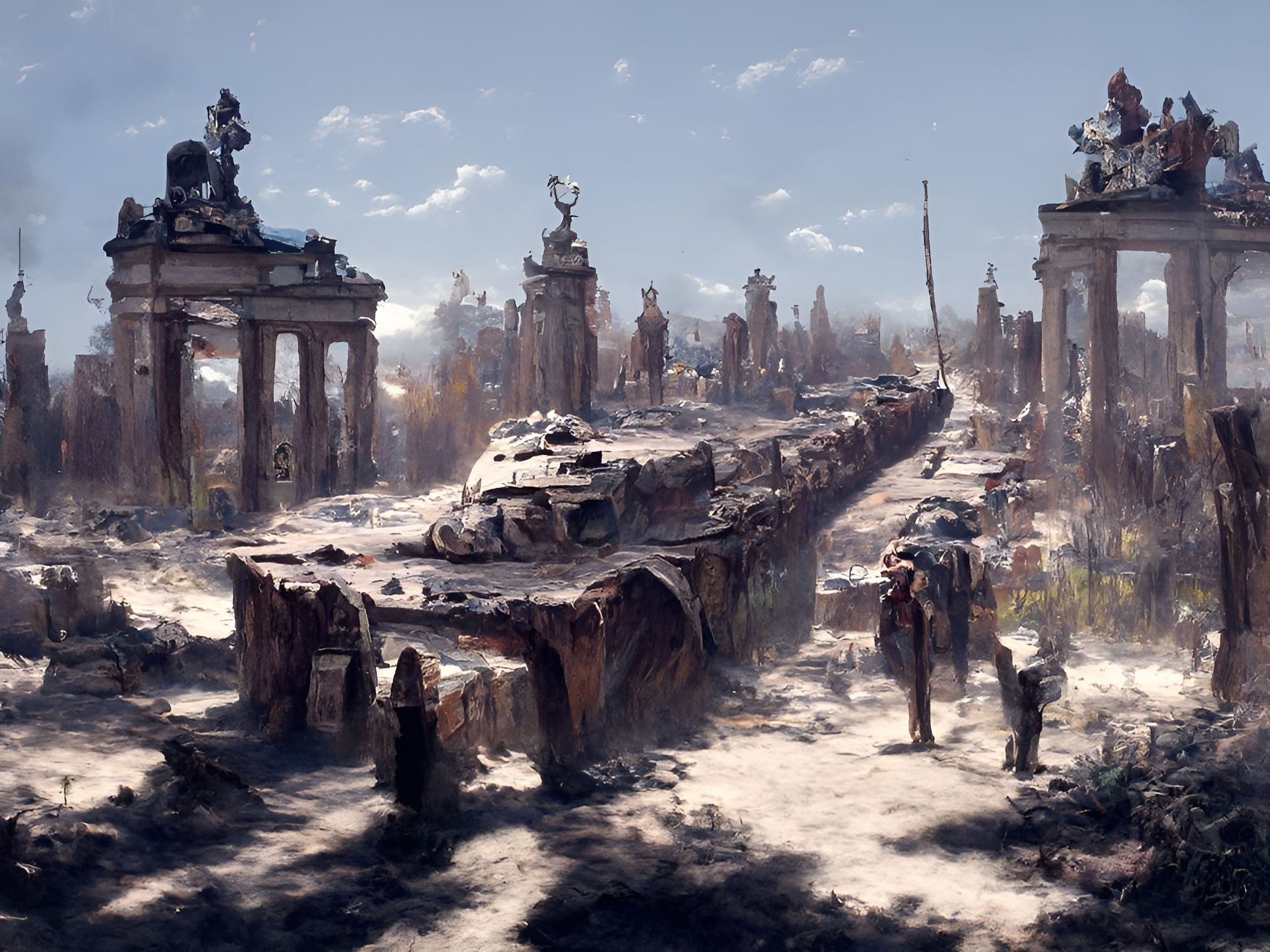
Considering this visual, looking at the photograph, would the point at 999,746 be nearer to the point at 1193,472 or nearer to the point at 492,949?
the point at 492,949

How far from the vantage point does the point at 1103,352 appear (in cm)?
2288

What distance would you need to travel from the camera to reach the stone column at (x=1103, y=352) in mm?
22484

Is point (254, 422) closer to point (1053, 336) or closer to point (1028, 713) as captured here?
point (1053, 336)

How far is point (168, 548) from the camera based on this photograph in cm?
1900

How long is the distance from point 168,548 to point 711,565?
1049 cm

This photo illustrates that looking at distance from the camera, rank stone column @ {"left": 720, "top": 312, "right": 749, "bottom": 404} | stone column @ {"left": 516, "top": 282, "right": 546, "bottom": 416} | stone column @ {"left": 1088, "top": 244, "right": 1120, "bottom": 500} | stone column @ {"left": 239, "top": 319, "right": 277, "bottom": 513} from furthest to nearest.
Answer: stone column @ {"left": 720, "top": 312, "right": 749, "bottom": 404}, stone column @ {"left": 516, "top": 282, "right": 546, "bottom": 416}, stone column @ {"left": 239, "top": 319, "right": 277, "bottom": 513}, stone column @ {"left": 1088, "top": 244, "right": 1120, "bottom": 500}

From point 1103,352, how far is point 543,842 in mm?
18715

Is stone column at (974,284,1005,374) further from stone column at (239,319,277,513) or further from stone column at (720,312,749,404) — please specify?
stone column at (239,319,277,513)

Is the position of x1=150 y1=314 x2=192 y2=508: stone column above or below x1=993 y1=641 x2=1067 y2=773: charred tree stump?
above

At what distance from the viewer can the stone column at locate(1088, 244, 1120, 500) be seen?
22.5 meters

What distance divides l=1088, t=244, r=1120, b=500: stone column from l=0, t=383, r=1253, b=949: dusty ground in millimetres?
12244

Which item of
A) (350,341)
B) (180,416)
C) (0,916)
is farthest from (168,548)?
(0,916)

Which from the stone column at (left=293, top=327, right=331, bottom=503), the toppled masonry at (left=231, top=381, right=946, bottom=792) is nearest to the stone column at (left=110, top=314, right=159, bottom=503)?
the stone column at (left=293, top=327, right=331, bottom=503)

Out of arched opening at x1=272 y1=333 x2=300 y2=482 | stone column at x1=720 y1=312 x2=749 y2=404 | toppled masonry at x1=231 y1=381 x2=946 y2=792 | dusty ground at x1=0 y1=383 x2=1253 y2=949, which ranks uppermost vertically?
stone column at x1=720 y1=312 x2=749 y2=404
